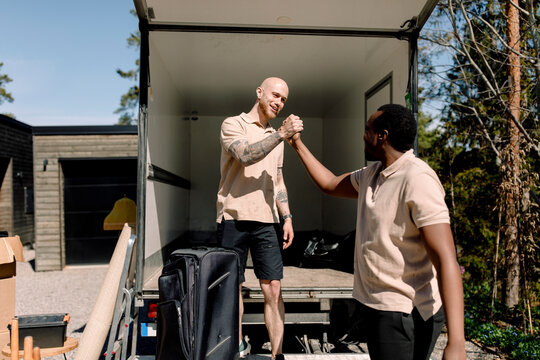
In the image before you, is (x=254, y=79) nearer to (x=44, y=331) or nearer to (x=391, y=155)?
(x=44, y=331)

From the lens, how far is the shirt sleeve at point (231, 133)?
239 centimetres

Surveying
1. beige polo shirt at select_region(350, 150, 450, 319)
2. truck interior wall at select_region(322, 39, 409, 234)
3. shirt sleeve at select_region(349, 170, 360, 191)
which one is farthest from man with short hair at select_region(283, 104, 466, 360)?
truck interior wall at select_region(322, 39, 409, 234)

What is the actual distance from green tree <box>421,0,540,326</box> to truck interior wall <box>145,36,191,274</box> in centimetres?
321

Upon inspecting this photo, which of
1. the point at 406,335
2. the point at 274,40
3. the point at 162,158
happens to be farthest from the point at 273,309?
the point at 274,40

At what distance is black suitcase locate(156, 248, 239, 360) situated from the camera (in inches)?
81.3

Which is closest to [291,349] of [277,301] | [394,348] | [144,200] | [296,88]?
[277,301]

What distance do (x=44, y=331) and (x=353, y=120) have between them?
3.99 meters

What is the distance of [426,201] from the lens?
4.25 ft

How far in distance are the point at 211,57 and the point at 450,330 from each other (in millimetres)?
3641

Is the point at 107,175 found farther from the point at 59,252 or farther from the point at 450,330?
the point at 450,330

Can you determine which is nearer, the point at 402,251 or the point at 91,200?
the point at 402,251

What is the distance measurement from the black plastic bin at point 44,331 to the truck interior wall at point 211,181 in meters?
4.33

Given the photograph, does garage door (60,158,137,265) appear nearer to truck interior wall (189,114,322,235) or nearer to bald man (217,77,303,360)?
truck interior wall (189,114,322,235)

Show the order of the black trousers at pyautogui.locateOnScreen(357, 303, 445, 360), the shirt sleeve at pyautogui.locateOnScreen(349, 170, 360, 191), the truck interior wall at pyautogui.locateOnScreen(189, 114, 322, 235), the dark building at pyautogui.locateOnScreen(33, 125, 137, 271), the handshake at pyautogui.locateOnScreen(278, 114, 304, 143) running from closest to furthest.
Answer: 1. the black trousers at pyautogui.locateOnScreen(357, 303, 445, 360)
2. the shirt sleeve at pyautogui.locateOnScreen(349, 170, 360, 191)
3. the handshake at pyautogui.locateOnScreen(278, 114, 304, 143)
4. the truck interior wall at pyautogui.locateOnScreen(189, 114, 322, 235)
5. the dark building at pyautogui.locateOnScreen(33, 125, 137, 271)
